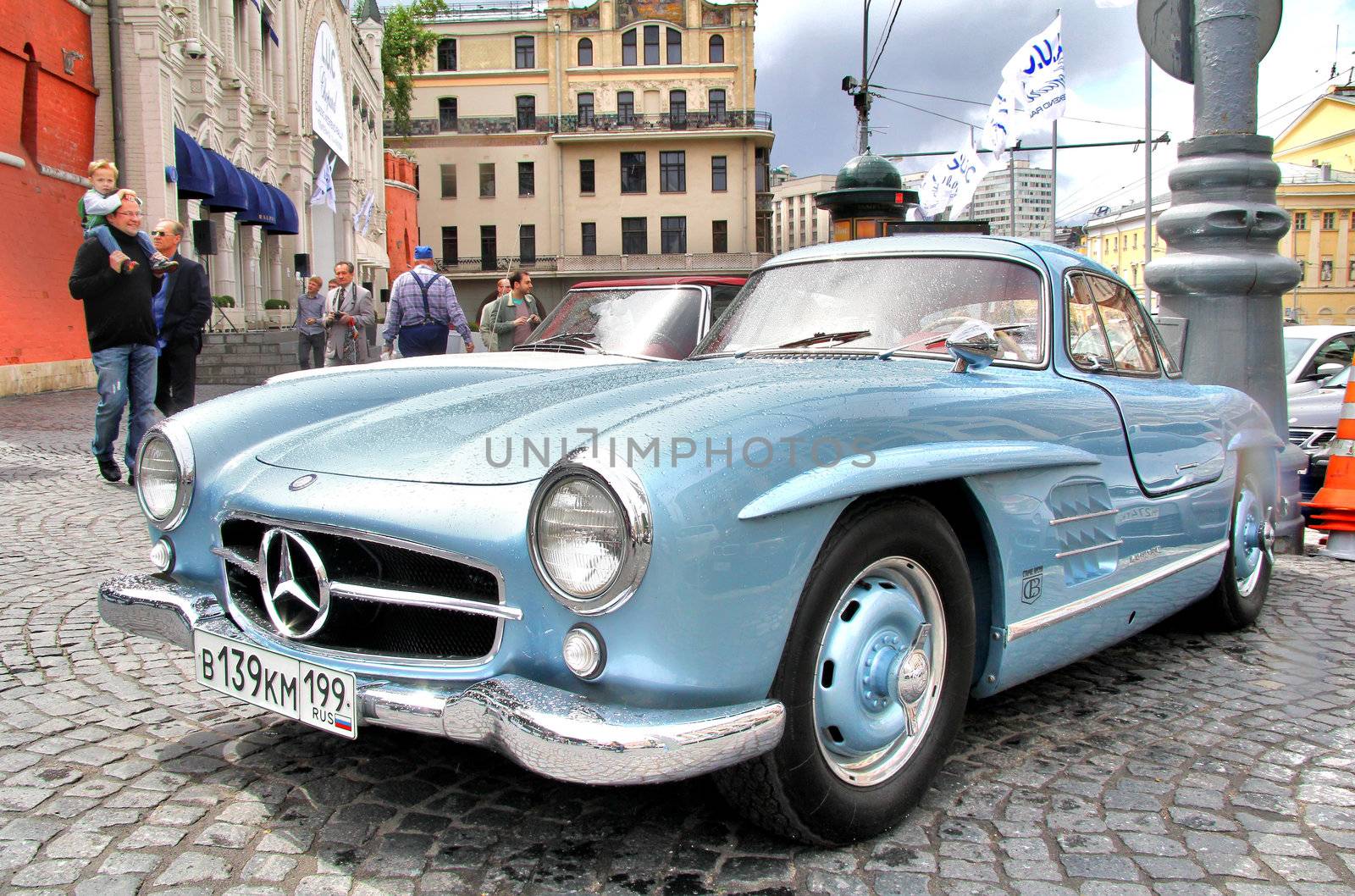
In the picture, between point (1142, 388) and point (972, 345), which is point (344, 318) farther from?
point (972, 345)

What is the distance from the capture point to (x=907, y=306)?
3.27 metres

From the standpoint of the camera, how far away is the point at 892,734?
242cm

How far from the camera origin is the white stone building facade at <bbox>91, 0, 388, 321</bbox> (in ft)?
54.7

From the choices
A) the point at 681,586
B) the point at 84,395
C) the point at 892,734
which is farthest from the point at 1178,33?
the point at 84,395

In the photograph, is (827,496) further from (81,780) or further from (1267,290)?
(1267,290)

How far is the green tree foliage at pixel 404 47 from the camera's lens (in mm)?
47500

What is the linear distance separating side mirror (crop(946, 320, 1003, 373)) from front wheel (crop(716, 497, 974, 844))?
23.8 inches

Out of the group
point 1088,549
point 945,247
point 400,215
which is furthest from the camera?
point 400,215

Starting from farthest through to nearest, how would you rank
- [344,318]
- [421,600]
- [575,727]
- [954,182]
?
[954,182] < [344,318] < [421,600] < [575,727]

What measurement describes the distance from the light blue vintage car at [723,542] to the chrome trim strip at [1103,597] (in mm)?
10

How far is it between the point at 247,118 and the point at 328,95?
566 cm

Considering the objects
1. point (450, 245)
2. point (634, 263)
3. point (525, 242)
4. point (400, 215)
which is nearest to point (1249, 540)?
point (400, 215)

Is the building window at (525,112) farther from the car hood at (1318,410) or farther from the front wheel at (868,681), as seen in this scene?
the front wheel at (868,681)

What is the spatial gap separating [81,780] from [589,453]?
1.66 metres
